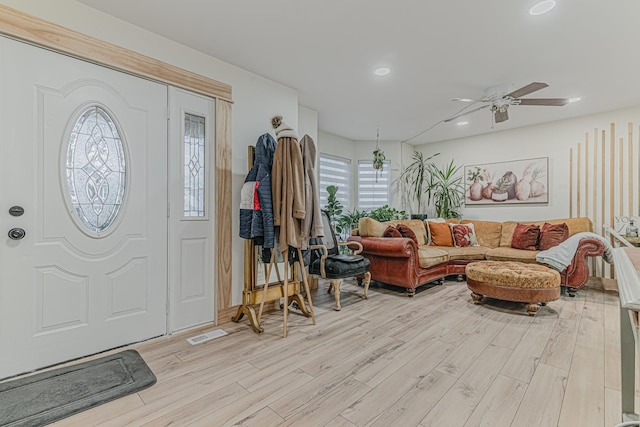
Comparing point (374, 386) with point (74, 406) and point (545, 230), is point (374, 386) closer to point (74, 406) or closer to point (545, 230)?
point (74, 406)

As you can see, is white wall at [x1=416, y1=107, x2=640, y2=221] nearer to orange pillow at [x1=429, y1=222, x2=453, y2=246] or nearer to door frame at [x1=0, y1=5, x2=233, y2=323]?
orange pillow at [x1=429, y1=222, x2=453, y2=246]

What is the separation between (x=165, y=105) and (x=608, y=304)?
5.25 m

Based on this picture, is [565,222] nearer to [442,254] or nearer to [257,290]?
[442,254]

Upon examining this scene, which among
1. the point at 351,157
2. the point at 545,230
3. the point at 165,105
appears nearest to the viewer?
the point at 165,105

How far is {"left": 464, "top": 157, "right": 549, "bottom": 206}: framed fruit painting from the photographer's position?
4.89m

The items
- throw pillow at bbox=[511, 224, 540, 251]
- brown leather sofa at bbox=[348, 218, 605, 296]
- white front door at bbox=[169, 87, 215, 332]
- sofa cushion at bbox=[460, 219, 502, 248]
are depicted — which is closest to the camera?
white front door at bbox=[169, 87, 215, 332]

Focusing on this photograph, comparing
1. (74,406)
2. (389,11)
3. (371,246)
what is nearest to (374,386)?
(74,406)

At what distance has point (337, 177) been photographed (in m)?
5.65

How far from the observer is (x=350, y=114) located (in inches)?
177

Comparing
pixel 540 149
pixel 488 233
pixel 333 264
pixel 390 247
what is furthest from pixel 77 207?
pixel 540 149

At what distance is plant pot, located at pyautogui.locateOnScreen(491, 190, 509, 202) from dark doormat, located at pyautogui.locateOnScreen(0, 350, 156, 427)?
5.74 meters

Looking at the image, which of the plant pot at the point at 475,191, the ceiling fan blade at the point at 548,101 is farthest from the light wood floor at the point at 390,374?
the plant pot at the point at 475,191

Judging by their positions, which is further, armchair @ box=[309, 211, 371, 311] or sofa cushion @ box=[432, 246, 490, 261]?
sofa cushion @ box=[432, 246, 490, 261]

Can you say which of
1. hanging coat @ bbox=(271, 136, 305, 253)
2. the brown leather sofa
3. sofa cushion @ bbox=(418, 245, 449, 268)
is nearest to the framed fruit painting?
the brown leather sofa
